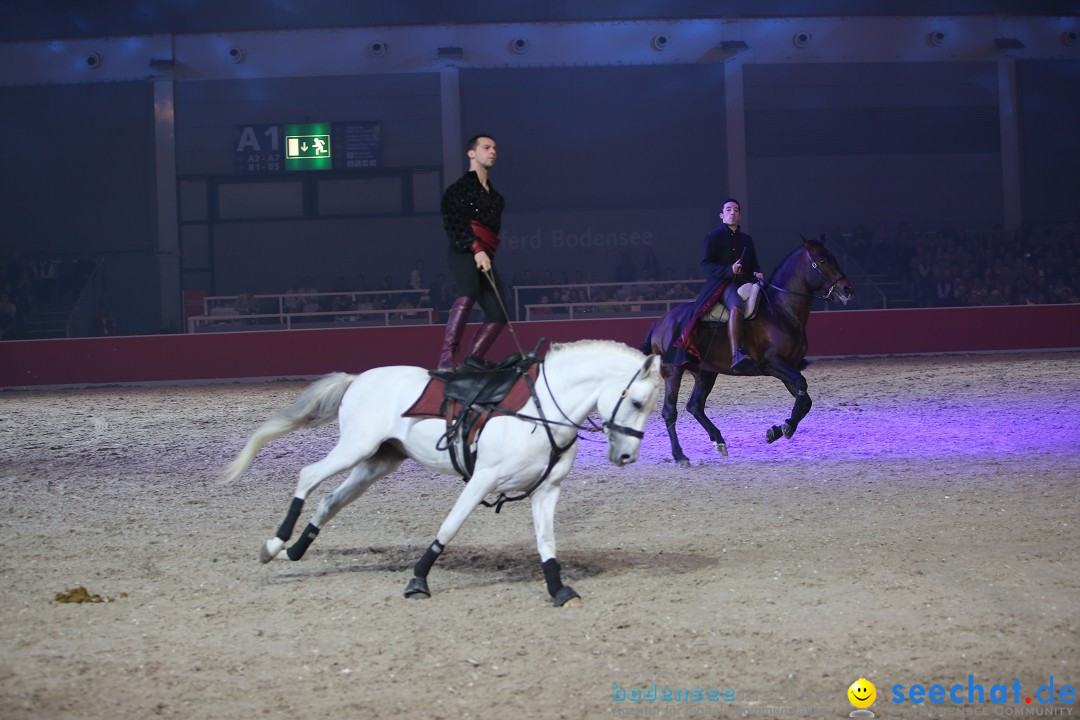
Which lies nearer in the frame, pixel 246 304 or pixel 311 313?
pixel 311 313

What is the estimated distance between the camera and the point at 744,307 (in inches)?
410

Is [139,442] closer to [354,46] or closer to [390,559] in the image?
[390,559]

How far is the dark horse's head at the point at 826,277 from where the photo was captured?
10336 mm

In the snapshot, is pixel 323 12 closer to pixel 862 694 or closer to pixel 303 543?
pixel 303 543

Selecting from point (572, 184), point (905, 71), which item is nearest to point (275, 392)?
point (572, 184)

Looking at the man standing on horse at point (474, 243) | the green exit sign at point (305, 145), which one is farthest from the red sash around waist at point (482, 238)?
the green exit sign at point (305, 145)

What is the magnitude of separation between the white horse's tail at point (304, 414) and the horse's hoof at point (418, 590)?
1.19m

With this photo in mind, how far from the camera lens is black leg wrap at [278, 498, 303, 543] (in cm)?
593

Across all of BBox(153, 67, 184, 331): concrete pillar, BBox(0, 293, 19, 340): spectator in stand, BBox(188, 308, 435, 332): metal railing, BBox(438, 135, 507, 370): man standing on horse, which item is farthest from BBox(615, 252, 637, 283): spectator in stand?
BBox(438, 135, 507, 370): man standing on horse

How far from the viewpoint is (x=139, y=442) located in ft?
39.5

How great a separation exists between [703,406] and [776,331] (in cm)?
113

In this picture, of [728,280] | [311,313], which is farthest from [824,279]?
[311,313]

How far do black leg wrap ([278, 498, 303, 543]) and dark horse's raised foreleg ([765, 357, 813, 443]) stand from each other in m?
5.18

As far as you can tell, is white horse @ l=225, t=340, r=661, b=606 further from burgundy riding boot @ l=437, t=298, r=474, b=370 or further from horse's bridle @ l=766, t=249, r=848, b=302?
horse's bridle @ l=766, t=249, r=848, b=302
